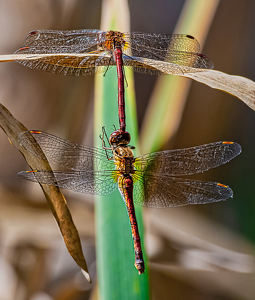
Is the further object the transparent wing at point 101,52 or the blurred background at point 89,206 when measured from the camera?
the blurred background at point 89,206

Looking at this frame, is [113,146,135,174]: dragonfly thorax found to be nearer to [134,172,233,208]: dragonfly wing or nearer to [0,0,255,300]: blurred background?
[134,172,233,208]: dragonfly wing

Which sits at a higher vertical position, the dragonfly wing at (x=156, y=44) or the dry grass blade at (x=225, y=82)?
the dragonfly wing at (x=156, y=44)

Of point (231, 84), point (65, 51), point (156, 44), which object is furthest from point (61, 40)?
point (231, 84)

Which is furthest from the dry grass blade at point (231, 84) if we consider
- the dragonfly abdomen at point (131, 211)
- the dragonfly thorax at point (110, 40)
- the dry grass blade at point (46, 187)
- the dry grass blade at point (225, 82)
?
the dry grass blade at point (46, 187)

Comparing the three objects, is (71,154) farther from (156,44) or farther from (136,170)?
(156,44)

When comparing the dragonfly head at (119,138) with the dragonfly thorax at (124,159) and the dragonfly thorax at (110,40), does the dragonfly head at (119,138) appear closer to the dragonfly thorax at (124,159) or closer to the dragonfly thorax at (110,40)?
the dragonfly thorax at (124,159)

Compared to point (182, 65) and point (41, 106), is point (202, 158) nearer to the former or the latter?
point (182, 65)

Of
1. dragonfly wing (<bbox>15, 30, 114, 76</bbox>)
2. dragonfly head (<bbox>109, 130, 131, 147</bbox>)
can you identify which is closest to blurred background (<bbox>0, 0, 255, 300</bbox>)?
dragonfly wing (<bbox>15, 30, 114, 76</bbox>)
